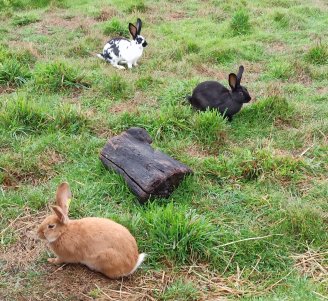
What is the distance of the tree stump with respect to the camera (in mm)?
3801

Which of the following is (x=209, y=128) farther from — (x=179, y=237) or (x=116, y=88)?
(x=179, y=237)

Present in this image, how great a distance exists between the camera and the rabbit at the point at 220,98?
17.4 ft

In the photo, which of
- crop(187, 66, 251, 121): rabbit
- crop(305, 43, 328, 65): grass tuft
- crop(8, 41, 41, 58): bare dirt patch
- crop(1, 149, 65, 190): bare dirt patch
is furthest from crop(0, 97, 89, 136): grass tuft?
crop(305, 43, 328, 65): grass tuft

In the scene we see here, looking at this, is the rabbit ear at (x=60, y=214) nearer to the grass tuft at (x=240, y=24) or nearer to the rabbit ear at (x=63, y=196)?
the rabbit ear at (x=63, y=196)

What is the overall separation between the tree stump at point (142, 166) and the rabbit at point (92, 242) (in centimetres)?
63

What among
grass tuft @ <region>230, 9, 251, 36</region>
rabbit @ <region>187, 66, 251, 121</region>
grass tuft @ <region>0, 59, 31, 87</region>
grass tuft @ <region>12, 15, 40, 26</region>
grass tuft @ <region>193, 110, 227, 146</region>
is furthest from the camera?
grass tuft @ <region>12, 15, 40, 26</region>

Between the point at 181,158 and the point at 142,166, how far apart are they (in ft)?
2.31

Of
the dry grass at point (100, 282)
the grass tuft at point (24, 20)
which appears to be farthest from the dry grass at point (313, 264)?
the grass tuft at point (24, 20)

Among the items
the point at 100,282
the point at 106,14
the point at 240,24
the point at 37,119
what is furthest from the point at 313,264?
the point at 106,14

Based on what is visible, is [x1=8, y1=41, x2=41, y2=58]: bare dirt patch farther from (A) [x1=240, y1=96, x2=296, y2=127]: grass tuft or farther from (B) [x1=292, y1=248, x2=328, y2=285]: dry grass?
(B) [x1=292, y1=248, x2=328, y2=285]: dry grass

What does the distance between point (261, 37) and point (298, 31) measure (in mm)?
790

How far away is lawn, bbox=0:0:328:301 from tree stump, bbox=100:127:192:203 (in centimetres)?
9

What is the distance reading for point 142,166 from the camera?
3.93 m

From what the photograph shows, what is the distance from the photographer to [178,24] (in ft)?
29.7
